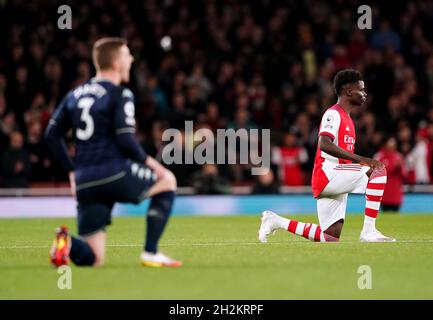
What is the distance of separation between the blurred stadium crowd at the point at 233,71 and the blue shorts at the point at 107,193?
10.3 meters

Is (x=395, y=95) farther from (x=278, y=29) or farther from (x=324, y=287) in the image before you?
(x=324, y=287)

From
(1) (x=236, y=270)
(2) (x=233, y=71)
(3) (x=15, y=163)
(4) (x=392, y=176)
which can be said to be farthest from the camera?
(2) (x=233, y=71)

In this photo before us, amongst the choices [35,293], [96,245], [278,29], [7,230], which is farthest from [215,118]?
[35,293]

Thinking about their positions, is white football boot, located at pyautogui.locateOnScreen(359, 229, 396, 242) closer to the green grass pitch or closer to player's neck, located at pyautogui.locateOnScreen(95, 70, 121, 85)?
the green grass pitch

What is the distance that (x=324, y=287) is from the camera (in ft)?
25.4

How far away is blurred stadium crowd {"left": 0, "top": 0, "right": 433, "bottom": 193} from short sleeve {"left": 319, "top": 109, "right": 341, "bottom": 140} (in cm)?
835

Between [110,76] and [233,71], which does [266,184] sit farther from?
[110,76]

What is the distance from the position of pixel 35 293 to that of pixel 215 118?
42.0 ft

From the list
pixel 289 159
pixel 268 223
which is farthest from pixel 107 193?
pixel 289 159

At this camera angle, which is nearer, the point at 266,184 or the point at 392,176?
the point at 392,176

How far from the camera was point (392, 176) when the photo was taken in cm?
1927

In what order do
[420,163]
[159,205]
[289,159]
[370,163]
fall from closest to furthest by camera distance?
[159,205]
[370,163]
[289,159]
[420,163]

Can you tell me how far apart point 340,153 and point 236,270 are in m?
2.56

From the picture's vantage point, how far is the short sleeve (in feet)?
36.1
